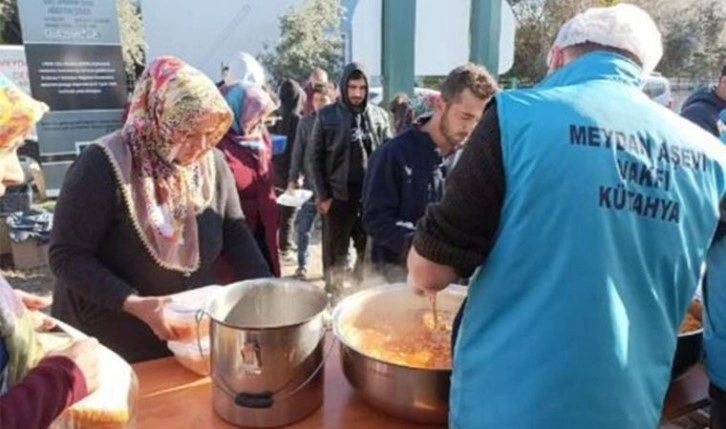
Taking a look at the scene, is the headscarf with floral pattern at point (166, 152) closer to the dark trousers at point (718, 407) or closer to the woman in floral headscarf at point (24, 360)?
the woman in floral headscarf at point (24, 360)

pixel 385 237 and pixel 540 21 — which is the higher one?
pixel 540 21

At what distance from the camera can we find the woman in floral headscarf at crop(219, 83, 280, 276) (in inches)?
100.0

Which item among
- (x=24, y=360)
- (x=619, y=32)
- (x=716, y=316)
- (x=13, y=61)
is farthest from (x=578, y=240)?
(x=13, y=61)

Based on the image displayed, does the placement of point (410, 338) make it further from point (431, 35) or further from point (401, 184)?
point (431, 35)

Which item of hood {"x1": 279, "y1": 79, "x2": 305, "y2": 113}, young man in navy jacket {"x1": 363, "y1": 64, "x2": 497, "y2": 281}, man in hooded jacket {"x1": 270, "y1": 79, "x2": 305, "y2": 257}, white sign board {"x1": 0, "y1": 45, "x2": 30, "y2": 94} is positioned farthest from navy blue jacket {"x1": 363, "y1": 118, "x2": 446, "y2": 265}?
white sign board {"x1": 0, "y1": 45, "x2": 30, "y2": 94}

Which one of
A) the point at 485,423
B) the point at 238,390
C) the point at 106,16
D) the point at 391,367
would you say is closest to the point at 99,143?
the point at 238,390

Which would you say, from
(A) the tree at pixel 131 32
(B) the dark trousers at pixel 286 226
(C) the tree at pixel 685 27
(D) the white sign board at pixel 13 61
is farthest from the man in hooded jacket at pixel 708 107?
(C) the tree at pixel 685 27

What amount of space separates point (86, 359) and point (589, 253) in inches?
29.2

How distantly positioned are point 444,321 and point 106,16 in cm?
330

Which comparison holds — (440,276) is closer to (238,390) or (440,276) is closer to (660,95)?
(238,390)

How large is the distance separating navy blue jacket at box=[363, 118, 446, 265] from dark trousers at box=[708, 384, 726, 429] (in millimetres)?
1028

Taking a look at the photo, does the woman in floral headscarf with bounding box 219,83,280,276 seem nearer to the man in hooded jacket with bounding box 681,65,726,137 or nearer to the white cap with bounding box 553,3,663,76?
the white cap with bounding box 553,3,663,76

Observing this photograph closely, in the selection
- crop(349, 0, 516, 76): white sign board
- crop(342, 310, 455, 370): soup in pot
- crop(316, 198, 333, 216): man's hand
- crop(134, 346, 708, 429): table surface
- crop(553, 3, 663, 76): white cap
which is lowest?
crop(316, 198, 333, 216): man's hand

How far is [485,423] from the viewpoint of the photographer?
98 centimetres
